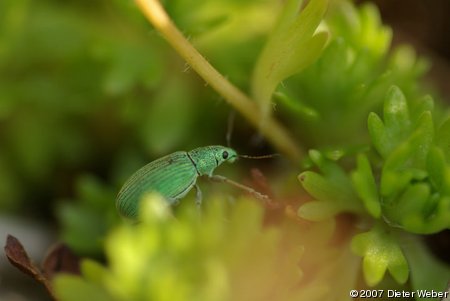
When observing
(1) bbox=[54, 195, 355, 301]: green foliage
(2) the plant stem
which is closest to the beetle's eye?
(2) the plant stem

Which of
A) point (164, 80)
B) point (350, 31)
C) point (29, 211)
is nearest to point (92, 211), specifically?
point (29, 211)

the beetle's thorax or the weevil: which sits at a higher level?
the beetle's thorax

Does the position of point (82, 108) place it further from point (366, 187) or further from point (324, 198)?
point (366, 187)

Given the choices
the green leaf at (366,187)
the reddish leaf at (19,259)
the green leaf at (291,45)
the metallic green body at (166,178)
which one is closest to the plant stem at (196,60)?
the green leaf at (291,45)


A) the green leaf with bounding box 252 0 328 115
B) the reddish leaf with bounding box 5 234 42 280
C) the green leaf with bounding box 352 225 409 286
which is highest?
the green leaf with bounding box 252 0 328 115

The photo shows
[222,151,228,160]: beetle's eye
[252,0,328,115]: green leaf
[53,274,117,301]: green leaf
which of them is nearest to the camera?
[53,274,117,301]: green leaf

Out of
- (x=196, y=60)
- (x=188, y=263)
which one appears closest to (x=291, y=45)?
(x=196, y=60)

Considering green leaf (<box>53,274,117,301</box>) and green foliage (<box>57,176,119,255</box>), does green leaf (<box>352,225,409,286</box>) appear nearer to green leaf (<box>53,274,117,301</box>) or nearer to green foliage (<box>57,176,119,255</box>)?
green leaf (<box>53,274,117,301</box>)
